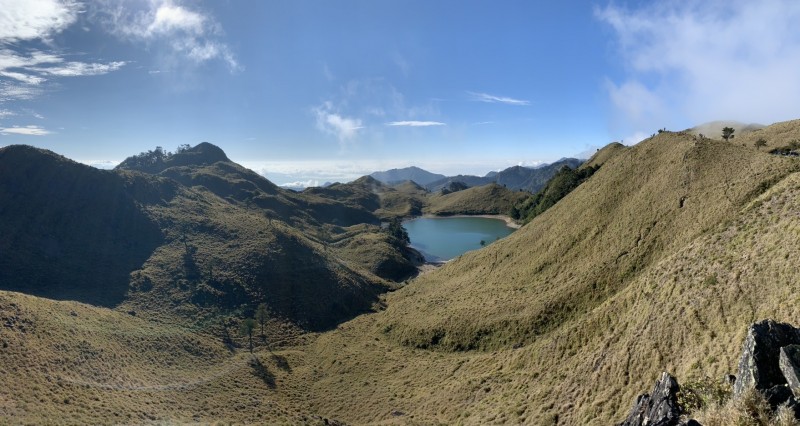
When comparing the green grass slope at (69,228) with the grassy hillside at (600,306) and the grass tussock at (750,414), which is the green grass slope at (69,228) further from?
the grass tussock at (750,414)

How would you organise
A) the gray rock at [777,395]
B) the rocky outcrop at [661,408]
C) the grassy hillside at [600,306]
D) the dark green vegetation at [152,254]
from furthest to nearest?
the dark green vegetation at [152,254] → the grassy hillside at [600,306] → the rocky outcrop at [661,408] → the gray rock at [777,395]

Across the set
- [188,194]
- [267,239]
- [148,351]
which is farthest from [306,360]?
[188,194]

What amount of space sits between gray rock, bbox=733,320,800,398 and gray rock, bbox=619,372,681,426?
1.84m

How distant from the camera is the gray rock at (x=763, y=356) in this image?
11.0m

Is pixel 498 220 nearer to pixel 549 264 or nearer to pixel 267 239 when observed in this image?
pixel 267 239

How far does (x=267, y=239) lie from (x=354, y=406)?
55819 millimetres

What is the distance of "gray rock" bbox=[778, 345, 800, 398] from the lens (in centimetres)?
1013

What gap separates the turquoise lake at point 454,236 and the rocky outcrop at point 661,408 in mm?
110270

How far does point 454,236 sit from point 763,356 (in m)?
153

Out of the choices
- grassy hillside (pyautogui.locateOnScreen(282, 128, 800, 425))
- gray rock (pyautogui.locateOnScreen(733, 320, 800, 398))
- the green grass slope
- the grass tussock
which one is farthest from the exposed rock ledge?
the green grass slope

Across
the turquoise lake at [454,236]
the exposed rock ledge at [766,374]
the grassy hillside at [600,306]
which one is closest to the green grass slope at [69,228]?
the grassy hillside at [600,306]

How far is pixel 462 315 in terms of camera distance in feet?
154

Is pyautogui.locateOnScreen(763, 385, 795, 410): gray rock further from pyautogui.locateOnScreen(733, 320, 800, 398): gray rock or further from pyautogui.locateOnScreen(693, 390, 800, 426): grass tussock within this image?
pyautogui.locateOnScreen(693, 390, 800, 426): grass tussock

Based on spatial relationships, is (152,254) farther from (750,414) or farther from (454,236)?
(454,236)
